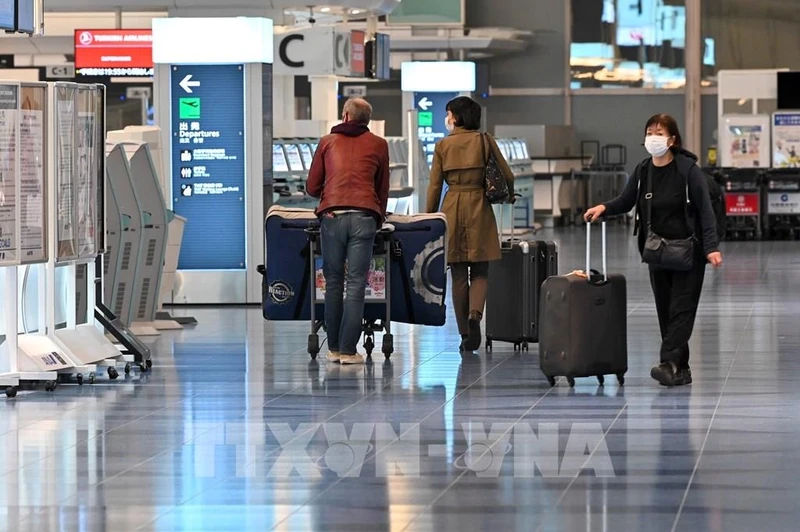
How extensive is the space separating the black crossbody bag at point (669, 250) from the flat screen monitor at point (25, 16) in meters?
3.57

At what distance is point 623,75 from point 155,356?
27.4 m

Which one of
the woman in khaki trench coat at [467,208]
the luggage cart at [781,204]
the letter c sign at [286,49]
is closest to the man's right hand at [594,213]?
the woman in khaki trench coat at [467,208]

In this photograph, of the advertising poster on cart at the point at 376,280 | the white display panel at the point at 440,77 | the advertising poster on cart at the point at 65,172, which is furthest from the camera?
the white display panel at the point at 440,77

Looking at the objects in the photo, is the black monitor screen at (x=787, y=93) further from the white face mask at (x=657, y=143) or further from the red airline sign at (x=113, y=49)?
the white face mask at (x=657, y=143)

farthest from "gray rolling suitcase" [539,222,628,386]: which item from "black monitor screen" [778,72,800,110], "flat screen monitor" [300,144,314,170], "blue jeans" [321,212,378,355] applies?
"black monitor screen" [778,72,800,110]

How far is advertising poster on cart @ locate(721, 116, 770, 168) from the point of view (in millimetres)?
25047

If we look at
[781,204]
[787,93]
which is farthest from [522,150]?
[781,204]

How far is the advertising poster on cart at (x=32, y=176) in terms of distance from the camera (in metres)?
8.36

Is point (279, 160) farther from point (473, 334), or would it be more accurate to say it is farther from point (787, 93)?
point (787, 93)

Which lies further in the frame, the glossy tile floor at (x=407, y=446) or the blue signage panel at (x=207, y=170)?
the blue signage panel at (x=207, y=170)

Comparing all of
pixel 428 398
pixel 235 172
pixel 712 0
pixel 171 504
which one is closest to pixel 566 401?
pixel 428 398

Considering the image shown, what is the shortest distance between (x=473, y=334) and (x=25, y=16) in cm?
322

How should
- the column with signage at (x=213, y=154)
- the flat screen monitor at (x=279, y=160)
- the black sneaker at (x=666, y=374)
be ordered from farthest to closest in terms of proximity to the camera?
the flat screen monitor at (x=279, y=160) < the column with signage at (x=213, y=154) < the black sneaker at (x=666, y=374)

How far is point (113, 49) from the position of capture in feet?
75.7
